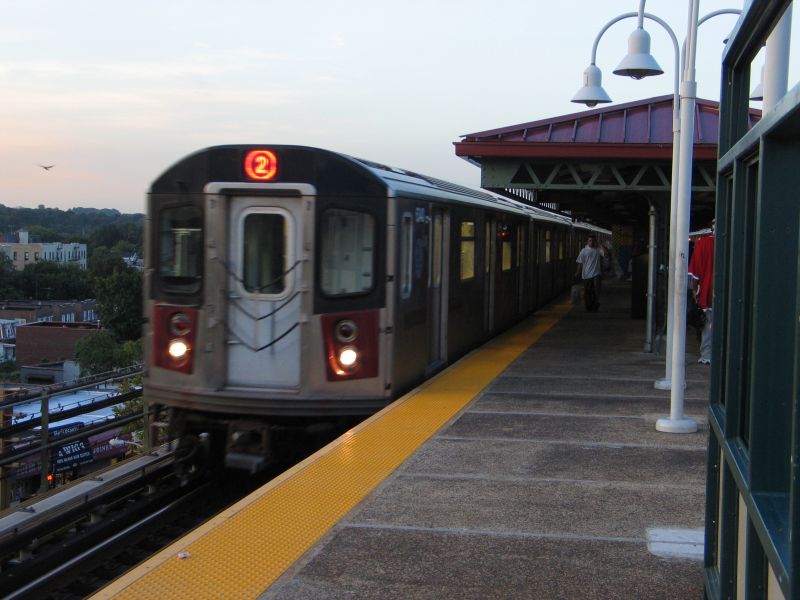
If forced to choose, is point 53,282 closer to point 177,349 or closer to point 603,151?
point 603,151

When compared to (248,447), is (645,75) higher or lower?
higher

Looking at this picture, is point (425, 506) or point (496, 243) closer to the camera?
point (425, 506)

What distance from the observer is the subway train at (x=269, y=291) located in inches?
305

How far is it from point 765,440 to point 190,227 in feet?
20.6

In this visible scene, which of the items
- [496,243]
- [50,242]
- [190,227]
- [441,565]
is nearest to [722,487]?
[441,565]

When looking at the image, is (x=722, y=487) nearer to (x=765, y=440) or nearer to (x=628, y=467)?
(x=765, y=440)

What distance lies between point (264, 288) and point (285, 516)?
311 cm

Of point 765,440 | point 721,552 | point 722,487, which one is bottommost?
point 721,552

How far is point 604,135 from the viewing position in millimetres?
12680

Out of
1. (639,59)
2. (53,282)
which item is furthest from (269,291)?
(53,282)

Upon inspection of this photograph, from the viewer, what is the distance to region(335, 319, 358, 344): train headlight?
782 centimetres


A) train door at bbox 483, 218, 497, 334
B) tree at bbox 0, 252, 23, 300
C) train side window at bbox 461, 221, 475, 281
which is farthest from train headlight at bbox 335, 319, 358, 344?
tree at bbox 0, 252, 23, 300

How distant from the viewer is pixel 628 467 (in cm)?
628

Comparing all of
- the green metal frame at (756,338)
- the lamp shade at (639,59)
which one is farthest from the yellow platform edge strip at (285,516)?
the lamp shade at (639,59)
